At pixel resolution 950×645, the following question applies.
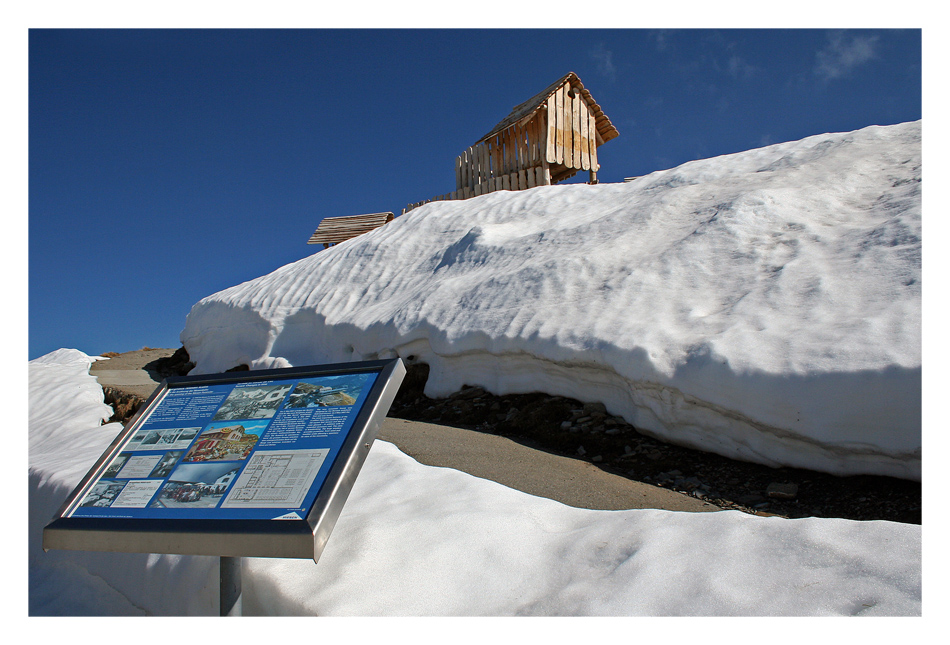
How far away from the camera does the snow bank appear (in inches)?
72.0

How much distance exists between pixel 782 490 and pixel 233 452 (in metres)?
2.83

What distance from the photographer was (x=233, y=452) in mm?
1903

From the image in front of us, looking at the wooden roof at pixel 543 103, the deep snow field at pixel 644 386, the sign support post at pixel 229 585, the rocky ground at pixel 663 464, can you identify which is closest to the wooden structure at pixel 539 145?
the wooden roof at pixel 543 103

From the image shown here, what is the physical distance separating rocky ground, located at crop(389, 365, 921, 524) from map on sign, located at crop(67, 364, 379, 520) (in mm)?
2174

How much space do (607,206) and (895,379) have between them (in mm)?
4508

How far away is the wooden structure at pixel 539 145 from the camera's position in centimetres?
1412

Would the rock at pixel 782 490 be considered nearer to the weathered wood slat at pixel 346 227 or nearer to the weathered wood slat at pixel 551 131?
the weathered wood slat at pixel 551 131

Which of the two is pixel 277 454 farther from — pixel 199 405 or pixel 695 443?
pixel 695 443

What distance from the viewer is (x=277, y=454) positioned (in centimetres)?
184

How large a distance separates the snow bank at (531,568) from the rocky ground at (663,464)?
0.77m

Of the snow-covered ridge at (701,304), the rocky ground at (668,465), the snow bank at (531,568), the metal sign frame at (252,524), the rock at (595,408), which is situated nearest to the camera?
the metal sign frame at (252,524)

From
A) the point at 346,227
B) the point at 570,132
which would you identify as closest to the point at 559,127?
the point at 570,132

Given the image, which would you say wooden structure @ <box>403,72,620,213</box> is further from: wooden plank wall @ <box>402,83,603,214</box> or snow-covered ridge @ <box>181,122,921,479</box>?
snow-covered ridge @ <box>181,122,921,479</box>

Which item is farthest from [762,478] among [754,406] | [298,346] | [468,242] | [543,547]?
[298,346]
